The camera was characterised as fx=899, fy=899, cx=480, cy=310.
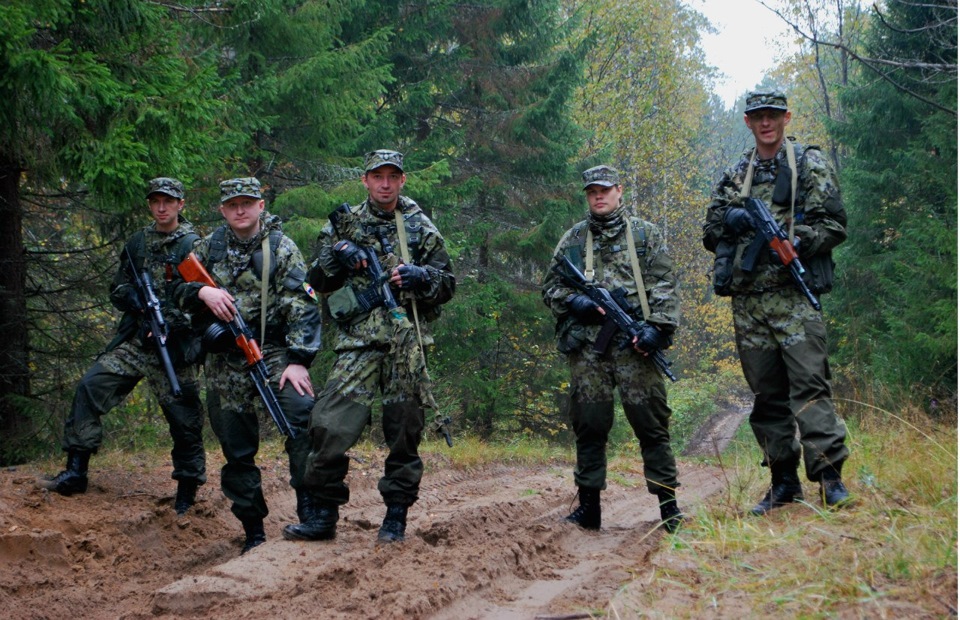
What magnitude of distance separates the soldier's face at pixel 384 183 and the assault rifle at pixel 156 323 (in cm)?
235

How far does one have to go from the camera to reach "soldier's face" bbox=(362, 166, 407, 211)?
5844mm

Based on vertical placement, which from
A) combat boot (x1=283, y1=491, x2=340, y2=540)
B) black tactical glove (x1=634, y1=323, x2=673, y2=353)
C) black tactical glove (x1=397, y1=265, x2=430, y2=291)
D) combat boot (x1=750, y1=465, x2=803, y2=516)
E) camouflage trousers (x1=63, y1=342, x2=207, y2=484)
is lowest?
combat boot (x1=283, y1=491, x2=340, y2=540)

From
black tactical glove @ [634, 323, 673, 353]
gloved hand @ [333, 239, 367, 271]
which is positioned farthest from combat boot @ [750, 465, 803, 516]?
gloved hand @ [333, 239, 367, 271]

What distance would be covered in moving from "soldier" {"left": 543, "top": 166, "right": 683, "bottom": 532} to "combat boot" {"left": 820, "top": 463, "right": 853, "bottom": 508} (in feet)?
3.60

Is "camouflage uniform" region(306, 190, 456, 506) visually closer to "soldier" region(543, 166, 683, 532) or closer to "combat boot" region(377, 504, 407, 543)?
"combat boot" region(377, 504, 407, 543)

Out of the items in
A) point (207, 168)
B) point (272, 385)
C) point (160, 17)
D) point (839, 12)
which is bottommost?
point (272, 385)

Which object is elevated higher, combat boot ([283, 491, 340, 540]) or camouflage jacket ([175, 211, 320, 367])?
camouflage jacket ([175, 211, 320, 367])

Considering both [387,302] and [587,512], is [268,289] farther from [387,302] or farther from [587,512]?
[587,512]

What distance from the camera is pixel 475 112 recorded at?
56.4 ft

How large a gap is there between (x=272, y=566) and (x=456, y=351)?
10.7m

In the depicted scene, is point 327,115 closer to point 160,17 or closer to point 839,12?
point 160,17

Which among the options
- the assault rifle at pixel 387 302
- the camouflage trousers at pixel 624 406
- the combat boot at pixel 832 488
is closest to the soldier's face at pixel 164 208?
the assault rifle at pixel 387 302

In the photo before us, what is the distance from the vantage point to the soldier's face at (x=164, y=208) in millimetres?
7332

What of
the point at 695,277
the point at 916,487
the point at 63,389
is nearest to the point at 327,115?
the point at 63,389
